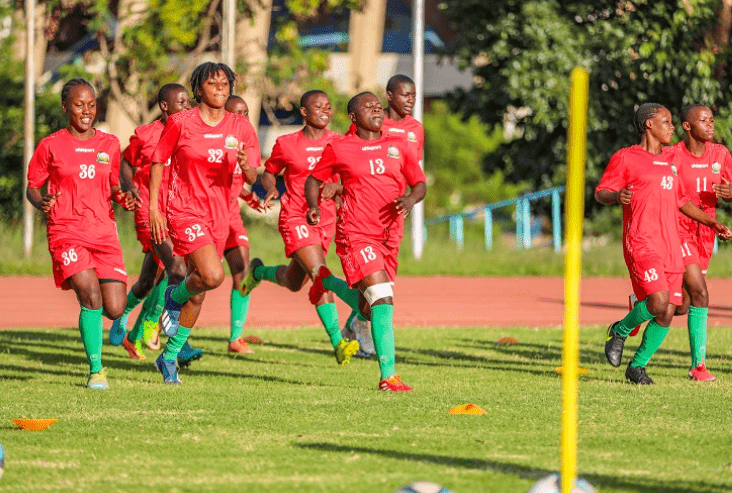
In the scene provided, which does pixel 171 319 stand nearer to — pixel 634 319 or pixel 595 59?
pixel 634 319

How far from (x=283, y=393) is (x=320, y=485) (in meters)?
3.06

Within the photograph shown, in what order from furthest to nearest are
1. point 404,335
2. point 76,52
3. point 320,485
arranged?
point 76,52
point 404,335
point 320,485

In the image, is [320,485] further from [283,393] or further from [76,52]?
[76,52]

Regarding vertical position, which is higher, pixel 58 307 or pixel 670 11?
pixel 670 11

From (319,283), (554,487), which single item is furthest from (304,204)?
(554,487)

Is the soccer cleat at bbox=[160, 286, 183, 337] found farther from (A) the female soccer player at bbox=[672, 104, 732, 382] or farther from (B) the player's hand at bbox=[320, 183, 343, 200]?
(A) the female soccer player at bbox=[672, 104, 732, 382]

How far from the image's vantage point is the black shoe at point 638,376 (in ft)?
29.0

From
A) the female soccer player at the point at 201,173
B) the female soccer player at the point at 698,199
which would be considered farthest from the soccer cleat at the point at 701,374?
the female soccer player at the point at 201,173

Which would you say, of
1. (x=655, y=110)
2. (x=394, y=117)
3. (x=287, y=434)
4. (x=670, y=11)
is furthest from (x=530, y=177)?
(x=287, y=434)

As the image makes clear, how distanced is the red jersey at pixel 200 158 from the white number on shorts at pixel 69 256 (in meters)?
0.73

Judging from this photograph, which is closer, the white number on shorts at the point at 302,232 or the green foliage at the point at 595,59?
the white number on shorts at the point at 302,232

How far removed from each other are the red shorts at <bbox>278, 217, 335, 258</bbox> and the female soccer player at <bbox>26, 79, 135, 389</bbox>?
193cm

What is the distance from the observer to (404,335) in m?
12.5

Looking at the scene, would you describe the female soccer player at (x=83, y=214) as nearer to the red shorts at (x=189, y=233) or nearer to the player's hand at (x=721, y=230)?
the red shorts at (x=189, y=233)
